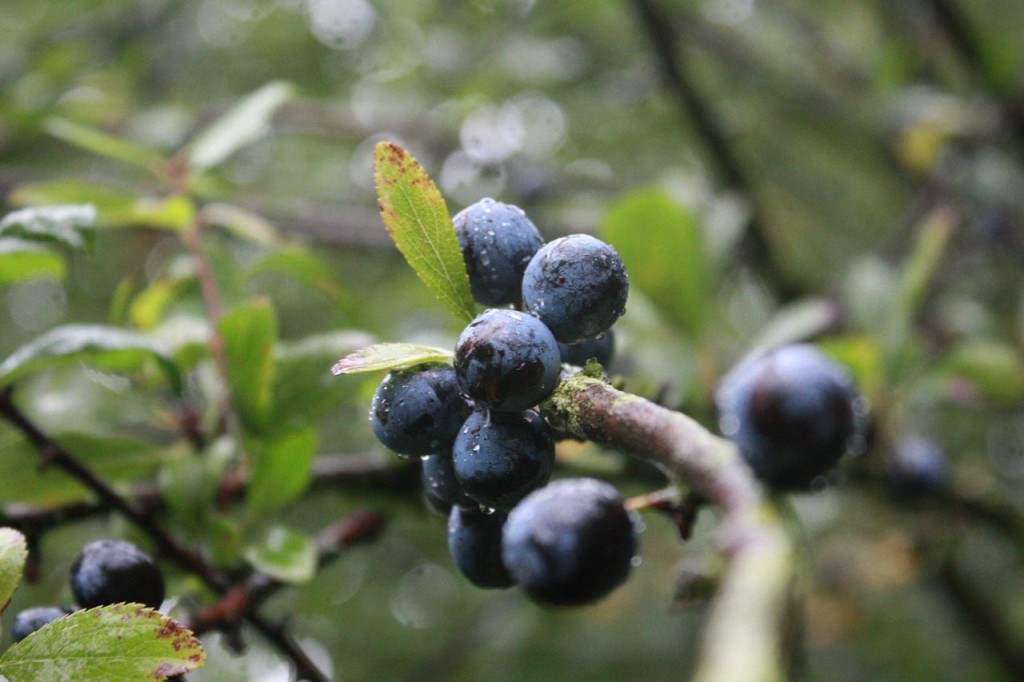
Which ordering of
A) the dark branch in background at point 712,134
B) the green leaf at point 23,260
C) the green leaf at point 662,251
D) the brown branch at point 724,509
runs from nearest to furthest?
the brown branch at point 724,509 < the green leaf at point 23,260 < the green leaf at point 662,251 < the dark branch in background at point 712,134

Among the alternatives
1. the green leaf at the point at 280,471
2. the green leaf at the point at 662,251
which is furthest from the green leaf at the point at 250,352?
the green leaf at the point at 662,251

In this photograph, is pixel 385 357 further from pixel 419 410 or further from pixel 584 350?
pixel 584 350

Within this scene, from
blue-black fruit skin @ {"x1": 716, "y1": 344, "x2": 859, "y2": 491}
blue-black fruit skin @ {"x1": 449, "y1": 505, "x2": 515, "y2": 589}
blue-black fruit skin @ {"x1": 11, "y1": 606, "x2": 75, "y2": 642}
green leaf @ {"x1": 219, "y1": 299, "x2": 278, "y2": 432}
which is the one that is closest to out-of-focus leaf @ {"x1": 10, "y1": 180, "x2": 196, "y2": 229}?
green leaf @ {"x1": 219, "y1": 299, "x2": 278, "y2": 432}

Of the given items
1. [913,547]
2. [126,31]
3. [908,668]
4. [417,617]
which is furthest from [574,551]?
[126,31]

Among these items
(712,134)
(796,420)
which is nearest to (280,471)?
(796,420)

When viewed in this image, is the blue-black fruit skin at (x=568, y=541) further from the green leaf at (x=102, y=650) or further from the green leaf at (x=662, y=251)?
the green leaf at (x=662, y=251)

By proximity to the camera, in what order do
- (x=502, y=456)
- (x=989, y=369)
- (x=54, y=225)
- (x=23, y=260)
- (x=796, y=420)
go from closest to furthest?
(x=796, y=420)
(x=502, y=456)
(x=54, y=225)
(x=23, y=260)
(x=989, y=369)

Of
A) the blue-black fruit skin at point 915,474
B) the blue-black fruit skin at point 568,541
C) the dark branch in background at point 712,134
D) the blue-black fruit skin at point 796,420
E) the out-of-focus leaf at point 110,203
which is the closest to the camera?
the blue-black fruit skin at point 796,420
